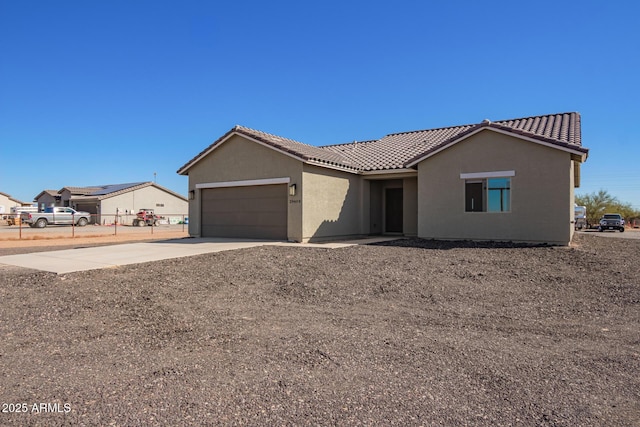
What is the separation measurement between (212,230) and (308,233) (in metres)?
5.06

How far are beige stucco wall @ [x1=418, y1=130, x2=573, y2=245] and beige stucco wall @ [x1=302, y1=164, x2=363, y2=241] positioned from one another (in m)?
2.97

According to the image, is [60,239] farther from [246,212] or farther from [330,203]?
[330,203]

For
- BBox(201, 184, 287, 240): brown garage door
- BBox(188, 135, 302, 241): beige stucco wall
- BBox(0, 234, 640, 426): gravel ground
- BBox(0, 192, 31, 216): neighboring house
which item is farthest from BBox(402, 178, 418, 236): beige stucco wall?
BBox(0, 192, 31, 216): neighboring house

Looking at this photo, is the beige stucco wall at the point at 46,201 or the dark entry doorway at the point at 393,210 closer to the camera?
the dark entry doorway at the point at 393,210

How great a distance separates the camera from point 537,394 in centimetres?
361

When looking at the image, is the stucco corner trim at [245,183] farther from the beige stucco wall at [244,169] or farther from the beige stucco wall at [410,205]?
the beige stucco wall at [410,205]

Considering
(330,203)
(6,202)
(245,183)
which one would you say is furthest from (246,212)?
(6,202)

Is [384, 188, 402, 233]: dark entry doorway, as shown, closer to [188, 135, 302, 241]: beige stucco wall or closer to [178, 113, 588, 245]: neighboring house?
[178, 113, 588, 245]: neighboring house

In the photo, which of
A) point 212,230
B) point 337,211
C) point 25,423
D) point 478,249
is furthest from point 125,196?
point 25,423

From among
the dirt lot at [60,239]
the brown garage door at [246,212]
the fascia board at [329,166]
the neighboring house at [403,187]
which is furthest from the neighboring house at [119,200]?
the fascia board at [329,166]

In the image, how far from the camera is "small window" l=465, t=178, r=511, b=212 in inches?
545

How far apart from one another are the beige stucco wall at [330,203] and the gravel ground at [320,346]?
576cm

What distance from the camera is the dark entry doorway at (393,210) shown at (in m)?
18.2

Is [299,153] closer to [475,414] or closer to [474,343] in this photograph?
[474,343]
